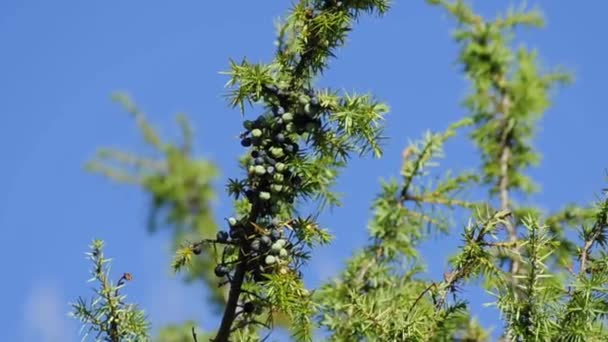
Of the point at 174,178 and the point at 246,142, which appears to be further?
the point at 174,178

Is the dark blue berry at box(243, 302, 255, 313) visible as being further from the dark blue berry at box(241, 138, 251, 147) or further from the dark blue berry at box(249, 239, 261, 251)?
the dark blue berry at box(241, 138, 251, 147)

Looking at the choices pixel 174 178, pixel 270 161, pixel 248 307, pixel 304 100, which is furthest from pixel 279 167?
pixel 174 178

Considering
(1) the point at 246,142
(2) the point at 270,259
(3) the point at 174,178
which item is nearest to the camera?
(2) the point at 270,259

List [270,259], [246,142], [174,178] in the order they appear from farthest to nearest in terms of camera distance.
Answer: [174,178], [246,142], [270,259]

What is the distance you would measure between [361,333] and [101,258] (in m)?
0.53

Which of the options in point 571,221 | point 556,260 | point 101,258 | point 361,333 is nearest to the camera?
point 101,258

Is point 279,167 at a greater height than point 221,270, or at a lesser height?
greater

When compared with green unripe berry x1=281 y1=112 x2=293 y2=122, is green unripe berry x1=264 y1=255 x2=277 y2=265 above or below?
below

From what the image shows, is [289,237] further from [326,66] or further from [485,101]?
[485,101]

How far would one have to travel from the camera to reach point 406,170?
121 inches

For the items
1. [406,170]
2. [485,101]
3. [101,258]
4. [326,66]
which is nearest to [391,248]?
[406,170]

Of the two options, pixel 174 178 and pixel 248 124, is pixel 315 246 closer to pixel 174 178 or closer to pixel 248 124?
pixel 248 124

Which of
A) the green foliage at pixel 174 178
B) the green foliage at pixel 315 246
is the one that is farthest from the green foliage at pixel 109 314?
the green foliage at pixel 174 178

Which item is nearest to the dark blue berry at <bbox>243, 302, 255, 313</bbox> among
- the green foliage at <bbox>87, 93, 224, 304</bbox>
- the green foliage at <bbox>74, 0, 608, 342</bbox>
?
the green foliage at <bbox>74, 0, 608, 342</bbox>
